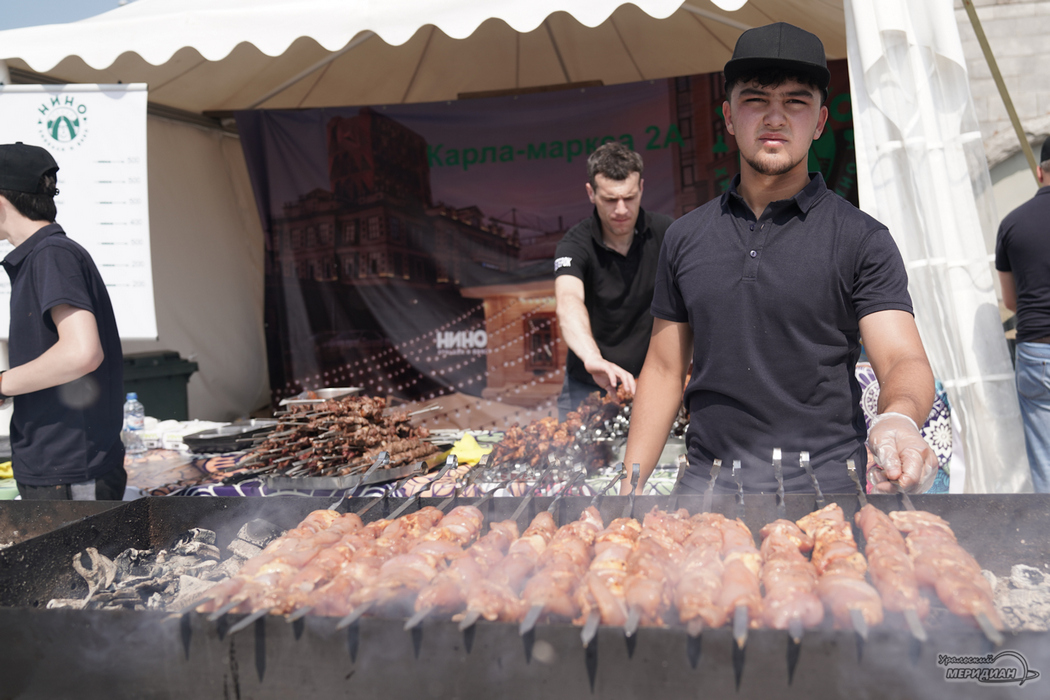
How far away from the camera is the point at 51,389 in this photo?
2.93m

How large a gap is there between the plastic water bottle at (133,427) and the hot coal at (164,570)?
2921 millimetres

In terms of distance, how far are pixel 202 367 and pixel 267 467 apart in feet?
13.2

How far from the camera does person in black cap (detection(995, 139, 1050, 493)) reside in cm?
395

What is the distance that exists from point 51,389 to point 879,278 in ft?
10.6

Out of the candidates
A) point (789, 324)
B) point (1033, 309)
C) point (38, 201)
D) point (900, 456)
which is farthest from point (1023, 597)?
point (38, 201)

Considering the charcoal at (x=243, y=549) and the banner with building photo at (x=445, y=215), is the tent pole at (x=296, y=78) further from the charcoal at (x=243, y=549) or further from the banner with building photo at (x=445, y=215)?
the charcoal at (x=243, y=549)

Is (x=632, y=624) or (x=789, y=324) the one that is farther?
(x=789, y=324)

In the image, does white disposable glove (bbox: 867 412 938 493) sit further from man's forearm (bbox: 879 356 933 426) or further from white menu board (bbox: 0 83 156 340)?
white menu board (bbox: 0 83 156 340)

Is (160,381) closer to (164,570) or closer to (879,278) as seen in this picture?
(164,570)

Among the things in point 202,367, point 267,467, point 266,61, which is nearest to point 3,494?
point 267,467

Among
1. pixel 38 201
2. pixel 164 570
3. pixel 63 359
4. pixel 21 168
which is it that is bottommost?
pixel 164 570

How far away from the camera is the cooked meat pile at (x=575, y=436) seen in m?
3.50

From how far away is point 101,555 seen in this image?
197cm

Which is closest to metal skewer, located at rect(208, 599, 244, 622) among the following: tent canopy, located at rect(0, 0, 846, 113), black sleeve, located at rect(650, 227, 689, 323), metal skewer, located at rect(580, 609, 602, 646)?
metal skewer, located at rect(580, 609, 602, 646)
